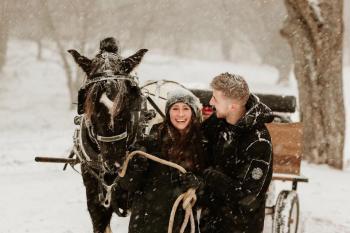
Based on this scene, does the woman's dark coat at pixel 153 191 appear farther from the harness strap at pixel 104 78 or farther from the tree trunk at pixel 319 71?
the tree trunk at pixel 319 71

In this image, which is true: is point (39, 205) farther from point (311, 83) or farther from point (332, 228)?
point (311, 83)

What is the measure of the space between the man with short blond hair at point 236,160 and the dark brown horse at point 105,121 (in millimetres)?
601

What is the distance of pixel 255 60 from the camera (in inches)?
2242

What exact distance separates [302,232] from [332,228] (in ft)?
2.04

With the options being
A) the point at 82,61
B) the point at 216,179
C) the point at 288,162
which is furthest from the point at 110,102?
the point at 288,162

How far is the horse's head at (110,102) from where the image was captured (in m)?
3.14

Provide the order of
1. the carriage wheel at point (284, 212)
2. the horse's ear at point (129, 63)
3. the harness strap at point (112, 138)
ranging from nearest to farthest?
1. the harness strap at point (112, 138)
2. the horse's ear at point (129, 63)
3. the carriage wheel at point (284, 212)

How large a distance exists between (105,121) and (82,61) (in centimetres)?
64

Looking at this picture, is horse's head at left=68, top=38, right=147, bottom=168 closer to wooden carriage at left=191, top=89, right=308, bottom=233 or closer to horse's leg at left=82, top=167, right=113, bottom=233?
horse's leg at left=82, top=167, right=113, bottom=233

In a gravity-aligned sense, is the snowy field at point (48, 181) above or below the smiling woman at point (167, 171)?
below

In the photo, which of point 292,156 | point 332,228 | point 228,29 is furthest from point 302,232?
point 228,29

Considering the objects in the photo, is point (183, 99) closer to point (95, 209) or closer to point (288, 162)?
point (95, 209)

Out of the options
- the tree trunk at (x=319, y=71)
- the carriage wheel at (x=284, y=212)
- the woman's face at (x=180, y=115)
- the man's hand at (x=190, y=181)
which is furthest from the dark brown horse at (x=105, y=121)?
the tree trunk at (x=319, y=71)

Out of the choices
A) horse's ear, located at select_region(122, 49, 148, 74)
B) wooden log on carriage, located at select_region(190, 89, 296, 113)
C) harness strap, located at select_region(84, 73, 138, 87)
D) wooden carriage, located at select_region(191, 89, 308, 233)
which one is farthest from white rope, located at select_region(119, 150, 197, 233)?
wooden log on carriage, located at select_region(190, 89, 296, 113)
